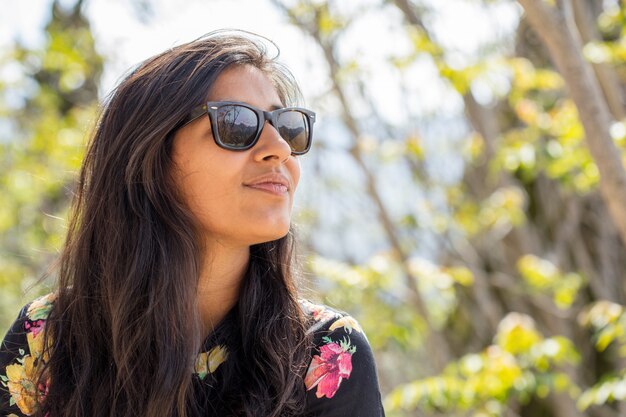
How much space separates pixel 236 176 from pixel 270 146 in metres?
0.11

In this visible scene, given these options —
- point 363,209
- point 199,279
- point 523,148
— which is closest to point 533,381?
point 523,148

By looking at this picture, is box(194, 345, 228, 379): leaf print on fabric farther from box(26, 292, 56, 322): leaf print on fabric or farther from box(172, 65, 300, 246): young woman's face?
box(26, 292, 56, 322): leaf print on fabric

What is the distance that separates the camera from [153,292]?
1.89 metres

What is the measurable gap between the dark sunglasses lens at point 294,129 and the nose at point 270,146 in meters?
0.03

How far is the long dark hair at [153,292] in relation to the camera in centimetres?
184

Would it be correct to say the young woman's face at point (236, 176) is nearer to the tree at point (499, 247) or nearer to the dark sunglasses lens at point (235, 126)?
the dark sunglasses lens at point (235, 126)

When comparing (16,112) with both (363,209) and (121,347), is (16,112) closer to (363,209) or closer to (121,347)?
(363,209)

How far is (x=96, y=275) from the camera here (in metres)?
2.03

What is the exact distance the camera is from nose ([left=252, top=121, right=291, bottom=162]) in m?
1.92

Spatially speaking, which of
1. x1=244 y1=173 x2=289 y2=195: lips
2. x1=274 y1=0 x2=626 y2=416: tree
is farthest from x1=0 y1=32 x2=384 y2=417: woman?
x1=274 y1=0 x2=626 y2=416: tree

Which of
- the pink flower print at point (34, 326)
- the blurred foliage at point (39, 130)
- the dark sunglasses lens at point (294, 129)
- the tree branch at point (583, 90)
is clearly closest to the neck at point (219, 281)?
the dark sunglasses lens at point (294, 129)

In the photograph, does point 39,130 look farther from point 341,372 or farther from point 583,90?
point 341,372

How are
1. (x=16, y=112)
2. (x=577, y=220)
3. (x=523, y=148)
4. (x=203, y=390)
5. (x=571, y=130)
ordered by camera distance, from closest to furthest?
(x=203, y=390) < (x=571, y=130) < (x=523, y=148) < (x=577, y=220) < (x=16, y=112)

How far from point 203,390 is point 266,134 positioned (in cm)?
62
